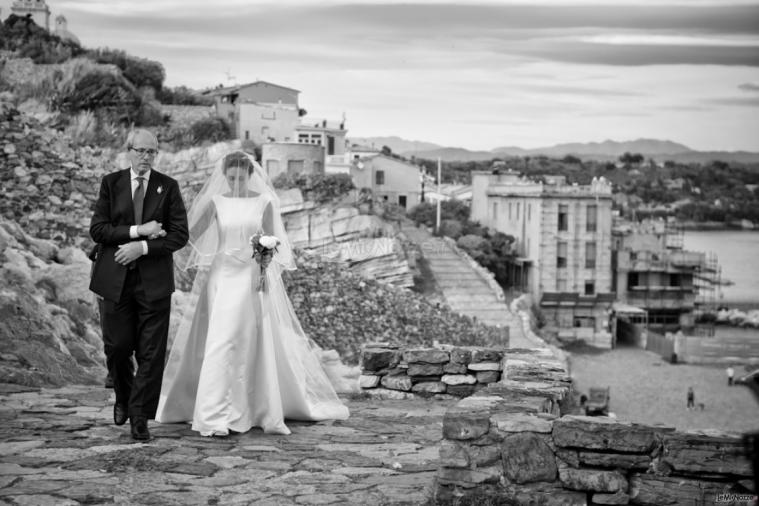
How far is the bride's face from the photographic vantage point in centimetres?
855

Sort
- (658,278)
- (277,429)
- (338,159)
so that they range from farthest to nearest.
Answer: (658,278), (338,159), (277,429)

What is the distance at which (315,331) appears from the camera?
65.5 feet

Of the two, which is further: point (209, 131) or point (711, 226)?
point (711, 226)

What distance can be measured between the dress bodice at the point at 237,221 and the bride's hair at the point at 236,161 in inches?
10.3

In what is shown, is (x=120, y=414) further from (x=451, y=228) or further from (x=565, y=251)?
(x=565, y=251)

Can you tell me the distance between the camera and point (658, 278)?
63.8 m

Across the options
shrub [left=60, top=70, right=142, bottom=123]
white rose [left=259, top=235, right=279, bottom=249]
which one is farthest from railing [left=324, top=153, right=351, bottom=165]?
white rose [left=259, top=235, right=279, bottom=249]

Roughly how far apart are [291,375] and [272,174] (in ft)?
119

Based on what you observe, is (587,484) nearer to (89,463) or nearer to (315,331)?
(89,463)

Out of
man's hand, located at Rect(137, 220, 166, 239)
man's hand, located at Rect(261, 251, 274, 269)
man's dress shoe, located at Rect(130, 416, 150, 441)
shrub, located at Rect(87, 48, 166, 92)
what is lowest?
man's dress shoe, located at Rect(130, 416, 150, 441)

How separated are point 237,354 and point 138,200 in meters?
1.45

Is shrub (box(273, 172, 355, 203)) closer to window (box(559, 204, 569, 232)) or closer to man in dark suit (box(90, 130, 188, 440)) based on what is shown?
window (box(559, 204, 569, 232))

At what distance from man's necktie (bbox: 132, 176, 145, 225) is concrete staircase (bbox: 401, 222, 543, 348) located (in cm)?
3373

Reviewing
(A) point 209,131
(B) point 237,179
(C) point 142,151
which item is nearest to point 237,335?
(B) point 237,179
